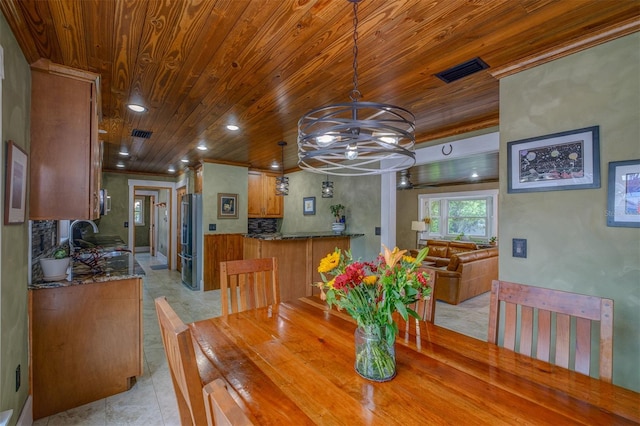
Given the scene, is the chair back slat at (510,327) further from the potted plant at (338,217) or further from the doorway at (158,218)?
the doorway at (158,218)

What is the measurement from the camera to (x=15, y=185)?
5.05ft

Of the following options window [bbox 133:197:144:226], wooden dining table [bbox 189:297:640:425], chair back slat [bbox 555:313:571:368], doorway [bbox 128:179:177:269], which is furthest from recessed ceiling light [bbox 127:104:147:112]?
window [bbox 133:197:144:226]

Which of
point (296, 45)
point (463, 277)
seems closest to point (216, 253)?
point (463, 277)

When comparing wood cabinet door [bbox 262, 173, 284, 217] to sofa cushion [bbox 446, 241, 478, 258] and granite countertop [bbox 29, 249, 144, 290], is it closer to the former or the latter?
granite countertop [bbox 29, 249, 144, 290]

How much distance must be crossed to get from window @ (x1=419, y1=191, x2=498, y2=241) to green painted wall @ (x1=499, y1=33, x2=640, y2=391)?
258 inches

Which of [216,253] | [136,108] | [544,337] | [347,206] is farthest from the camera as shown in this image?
[216,253]

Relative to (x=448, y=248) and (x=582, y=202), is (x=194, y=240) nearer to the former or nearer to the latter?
(x=582, y=202)

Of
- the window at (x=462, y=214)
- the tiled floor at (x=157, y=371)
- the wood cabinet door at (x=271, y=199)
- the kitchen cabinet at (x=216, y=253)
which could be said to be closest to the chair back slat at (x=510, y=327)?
the tiled floor at (x=157, y=371)

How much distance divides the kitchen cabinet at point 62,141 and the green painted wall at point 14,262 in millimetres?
74

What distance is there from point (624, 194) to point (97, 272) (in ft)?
11.8

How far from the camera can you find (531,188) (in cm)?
202

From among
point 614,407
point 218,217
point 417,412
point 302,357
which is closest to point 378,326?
point 417,412

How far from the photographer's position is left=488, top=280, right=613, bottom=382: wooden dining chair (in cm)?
120

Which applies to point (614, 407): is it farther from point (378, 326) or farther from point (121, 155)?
point (121, 155)
